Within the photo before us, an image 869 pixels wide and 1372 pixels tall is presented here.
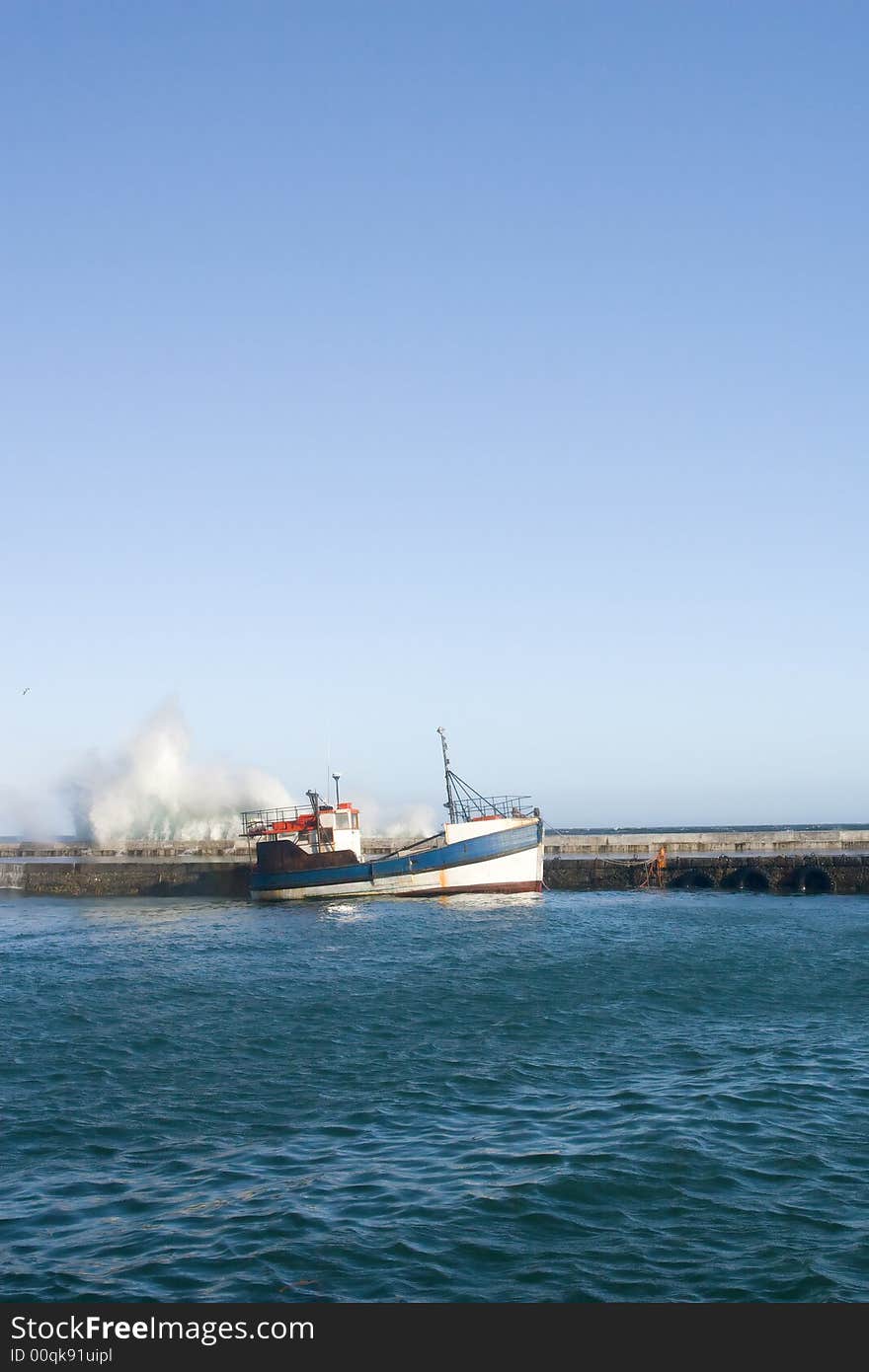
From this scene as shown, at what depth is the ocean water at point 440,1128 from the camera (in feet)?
45.6

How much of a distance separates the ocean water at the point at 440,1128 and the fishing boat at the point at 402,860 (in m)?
22.7

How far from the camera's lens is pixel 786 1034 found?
91.7 ft

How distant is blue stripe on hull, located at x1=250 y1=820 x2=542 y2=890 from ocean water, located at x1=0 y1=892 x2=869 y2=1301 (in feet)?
74.2

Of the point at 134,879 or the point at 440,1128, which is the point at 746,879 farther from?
the point at 440,1128

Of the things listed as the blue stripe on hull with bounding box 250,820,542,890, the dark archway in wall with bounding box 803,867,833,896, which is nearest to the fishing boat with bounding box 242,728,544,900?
the blue stripe on hull with bounding box 250,820,542,890

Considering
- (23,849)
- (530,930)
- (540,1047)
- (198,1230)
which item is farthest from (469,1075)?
(23,849)

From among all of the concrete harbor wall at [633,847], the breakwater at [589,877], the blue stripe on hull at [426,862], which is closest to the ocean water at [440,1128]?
the blue stripe on hull at [426,862]

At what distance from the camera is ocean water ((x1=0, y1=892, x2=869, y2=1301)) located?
45.6ft

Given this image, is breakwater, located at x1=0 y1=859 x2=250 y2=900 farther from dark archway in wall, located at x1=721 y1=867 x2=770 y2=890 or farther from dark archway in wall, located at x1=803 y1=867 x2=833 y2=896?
dark archway in wall, located at x1=803 y1=867 x2=833 y2=896

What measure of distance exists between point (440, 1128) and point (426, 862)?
4503 centimetres

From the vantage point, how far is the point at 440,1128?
65.4 ft

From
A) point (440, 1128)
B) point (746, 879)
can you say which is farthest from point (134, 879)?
point (440, 1128)

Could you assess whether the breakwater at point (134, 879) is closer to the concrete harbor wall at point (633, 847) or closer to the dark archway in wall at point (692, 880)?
the concrete harbor wall at point (633, 847)

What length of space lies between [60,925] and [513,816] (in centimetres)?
2877
